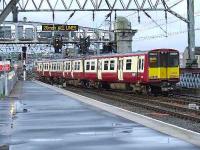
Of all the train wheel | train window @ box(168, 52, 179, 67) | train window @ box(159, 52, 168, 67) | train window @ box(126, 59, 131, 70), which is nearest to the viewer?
train window @ box(159, 52, 168, 67)

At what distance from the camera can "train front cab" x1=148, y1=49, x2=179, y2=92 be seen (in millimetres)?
35719

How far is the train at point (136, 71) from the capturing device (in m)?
35.8

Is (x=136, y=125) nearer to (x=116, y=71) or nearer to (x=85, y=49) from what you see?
(x=116, y=71)

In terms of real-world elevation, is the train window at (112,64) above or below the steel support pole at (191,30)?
below

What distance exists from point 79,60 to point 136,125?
124 feet

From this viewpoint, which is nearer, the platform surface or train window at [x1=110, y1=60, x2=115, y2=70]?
the platform surface

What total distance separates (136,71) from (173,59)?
94.0 inches

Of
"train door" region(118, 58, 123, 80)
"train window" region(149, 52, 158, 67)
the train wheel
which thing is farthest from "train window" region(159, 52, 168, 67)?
"train door" region(118, 58, 123, 80)

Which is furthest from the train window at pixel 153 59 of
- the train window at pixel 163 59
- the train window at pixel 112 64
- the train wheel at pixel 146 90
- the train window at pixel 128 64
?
the train window at pixel 112 64

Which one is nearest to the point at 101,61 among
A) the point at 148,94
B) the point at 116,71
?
the point at 116,71

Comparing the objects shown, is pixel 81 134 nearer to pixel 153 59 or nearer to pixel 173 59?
pixel 153 59

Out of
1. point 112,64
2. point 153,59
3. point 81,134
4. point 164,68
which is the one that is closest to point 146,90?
point 164,68

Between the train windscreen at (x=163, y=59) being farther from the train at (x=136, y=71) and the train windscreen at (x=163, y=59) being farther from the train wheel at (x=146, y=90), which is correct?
the train wheel at (x=146, y=90)

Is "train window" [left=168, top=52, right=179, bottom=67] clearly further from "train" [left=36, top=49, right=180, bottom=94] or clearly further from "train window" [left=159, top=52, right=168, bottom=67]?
"train window" [left=159, top=52, right=168, bottom=67]
